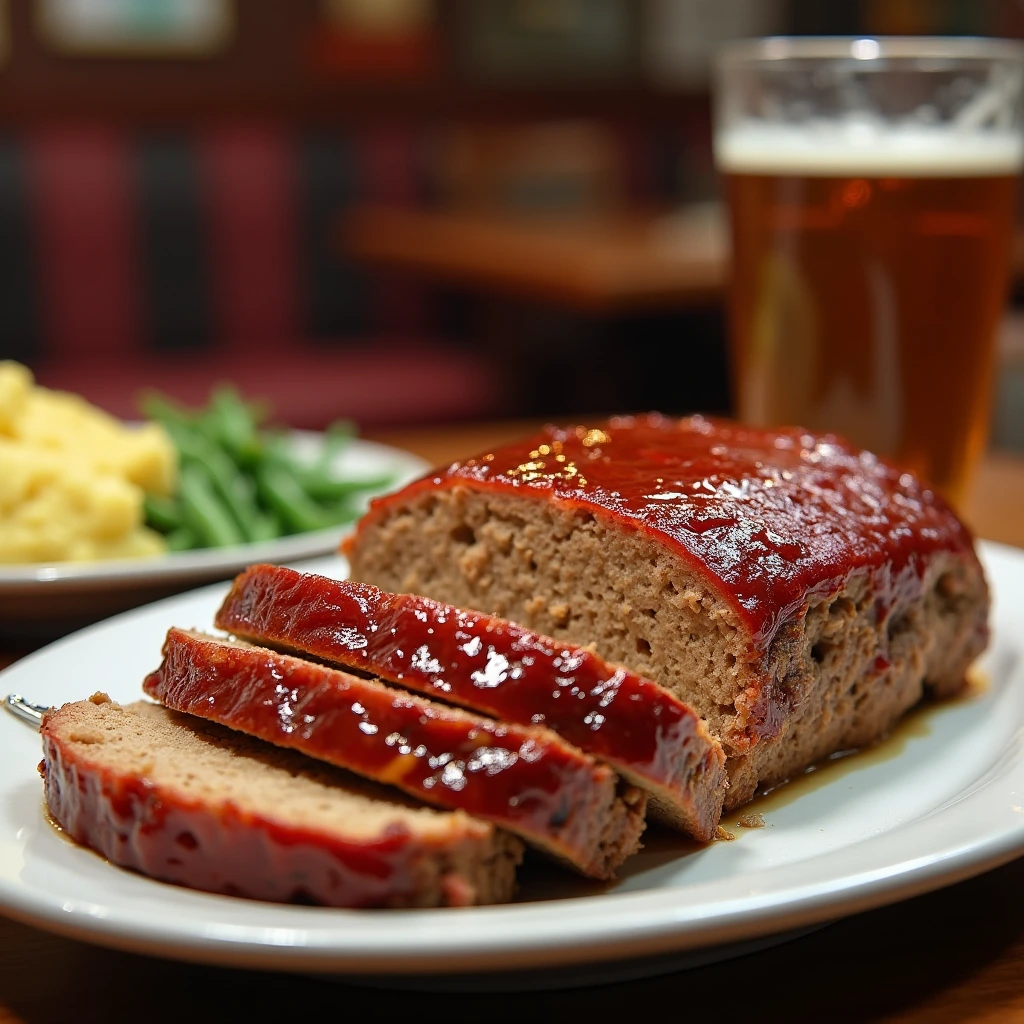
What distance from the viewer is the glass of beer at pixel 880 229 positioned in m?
2.96

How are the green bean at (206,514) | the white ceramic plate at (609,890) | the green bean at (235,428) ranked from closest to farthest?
the white ceramic plate at (609,890) → the green bean at (206,514) → the green bean at (235,428)

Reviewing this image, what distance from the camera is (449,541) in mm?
2211

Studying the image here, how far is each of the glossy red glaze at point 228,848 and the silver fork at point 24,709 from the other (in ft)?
1.25

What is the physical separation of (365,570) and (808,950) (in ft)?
3.43

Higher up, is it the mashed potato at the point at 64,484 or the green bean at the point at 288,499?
the mashed potato at the point at 64,484

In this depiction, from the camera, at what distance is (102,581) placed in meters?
2.62

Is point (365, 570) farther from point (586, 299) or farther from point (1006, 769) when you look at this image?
point (586, 299)

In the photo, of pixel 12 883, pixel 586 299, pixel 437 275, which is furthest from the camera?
pixel 437 275

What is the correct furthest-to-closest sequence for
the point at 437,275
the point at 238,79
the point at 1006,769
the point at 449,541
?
the point at 238,79 → the point at 437,275 → the point at 449,541 → the point at 1006,769

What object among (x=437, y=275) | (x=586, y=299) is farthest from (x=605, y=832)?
(x=437, y=275)

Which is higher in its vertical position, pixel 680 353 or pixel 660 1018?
pixel 660 1018

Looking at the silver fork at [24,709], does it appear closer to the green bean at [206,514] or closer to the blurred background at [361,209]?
the green bean at [206,514]

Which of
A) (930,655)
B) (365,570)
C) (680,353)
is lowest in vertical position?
(680,353)

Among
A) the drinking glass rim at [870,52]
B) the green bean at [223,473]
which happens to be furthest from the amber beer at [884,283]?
the green bean at [223,473]
